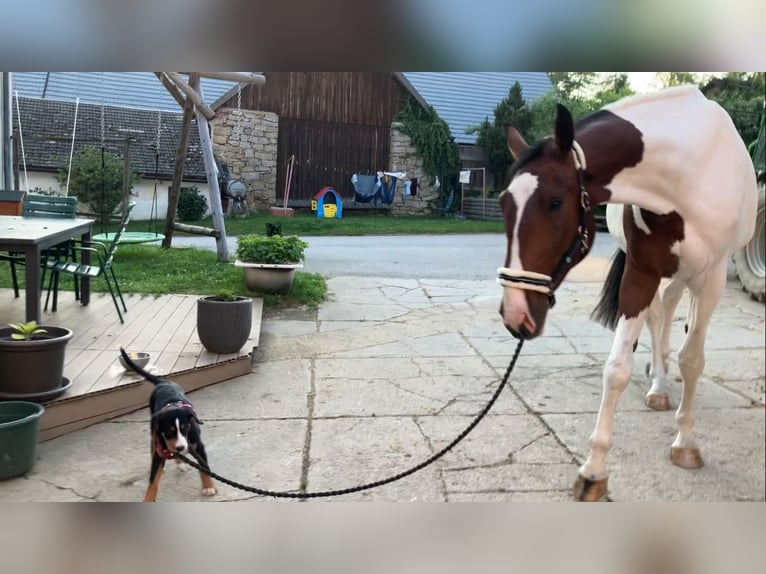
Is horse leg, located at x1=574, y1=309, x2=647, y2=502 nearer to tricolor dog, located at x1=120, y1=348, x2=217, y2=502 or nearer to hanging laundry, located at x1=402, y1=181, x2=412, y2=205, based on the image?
hanging laundry, located at x1=402, y1=181, x2=412, y2=205

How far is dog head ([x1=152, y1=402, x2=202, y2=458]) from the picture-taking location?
1.55m

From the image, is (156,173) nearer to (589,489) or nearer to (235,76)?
(235,76)

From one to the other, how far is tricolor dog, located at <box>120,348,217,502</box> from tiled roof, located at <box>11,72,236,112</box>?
0.75m

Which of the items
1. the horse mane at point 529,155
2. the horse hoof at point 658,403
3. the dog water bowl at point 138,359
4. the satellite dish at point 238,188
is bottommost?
the horse hoof at point 658,403

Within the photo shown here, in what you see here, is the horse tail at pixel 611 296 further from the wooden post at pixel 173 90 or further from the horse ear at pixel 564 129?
the wooden post at pixel 173 90

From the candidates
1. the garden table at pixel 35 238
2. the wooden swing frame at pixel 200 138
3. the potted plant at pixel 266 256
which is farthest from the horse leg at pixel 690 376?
the garden table at pixel 35 238

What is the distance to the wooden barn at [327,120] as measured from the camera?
A: 1.76 metres

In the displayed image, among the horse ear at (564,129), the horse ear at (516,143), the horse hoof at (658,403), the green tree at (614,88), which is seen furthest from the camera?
the horse hoof at (658,403)

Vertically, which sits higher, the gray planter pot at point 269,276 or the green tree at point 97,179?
the green tree at point 97,179

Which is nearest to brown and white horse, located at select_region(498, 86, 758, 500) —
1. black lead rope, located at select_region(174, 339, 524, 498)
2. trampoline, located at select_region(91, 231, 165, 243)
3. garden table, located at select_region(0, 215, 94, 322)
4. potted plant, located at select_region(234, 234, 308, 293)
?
black lead rope, located at select_region(174, 339, 524, 498)

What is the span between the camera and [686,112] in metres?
1.60

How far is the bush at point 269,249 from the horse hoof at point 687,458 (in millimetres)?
1345
